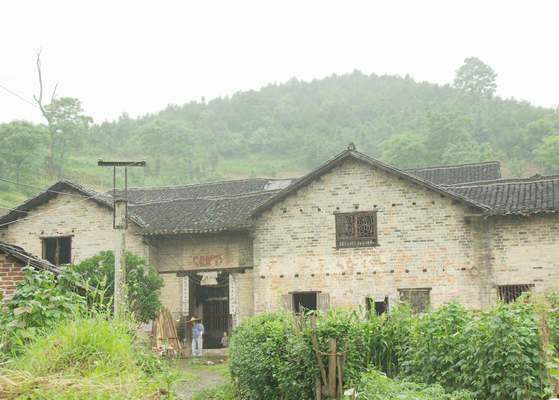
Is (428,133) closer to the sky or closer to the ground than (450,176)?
closer to the sky

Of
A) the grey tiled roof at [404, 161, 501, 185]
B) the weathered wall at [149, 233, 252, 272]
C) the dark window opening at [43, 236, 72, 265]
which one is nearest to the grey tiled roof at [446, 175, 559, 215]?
the grey tiled roof at [404, 161, 501, 185]

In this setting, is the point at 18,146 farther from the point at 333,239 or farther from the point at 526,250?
the point at 526,250

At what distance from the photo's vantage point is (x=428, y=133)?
47.6 m

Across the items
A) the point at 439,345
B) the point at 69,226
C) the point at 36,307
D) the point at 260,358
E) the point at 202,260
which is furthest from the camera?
the point at 69,226

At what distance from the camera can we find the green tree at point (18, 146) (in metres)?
36.9

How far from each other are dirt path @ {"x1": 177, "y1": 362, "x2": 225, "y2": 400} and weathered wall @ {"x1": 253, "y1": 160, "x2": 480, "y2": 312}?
9.80 ft

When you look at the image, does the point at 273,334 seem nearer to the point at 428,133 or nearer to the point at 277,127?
the point at 428,133

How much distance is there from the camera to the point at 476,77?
2862 inches

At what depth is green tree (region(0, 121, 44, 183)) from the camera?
36875 millimetres

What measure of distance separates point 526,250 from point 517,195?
190 cm

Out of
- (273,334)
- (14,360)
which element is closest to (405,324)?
(273,334)

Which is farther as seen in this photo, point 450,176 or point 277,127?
point 277,127

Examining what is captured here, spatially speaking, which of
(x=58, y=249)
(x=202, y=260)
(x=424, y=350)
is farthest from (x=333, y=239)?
(x=424, y=350)

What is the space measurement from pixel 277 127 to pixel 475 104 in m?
21.0
